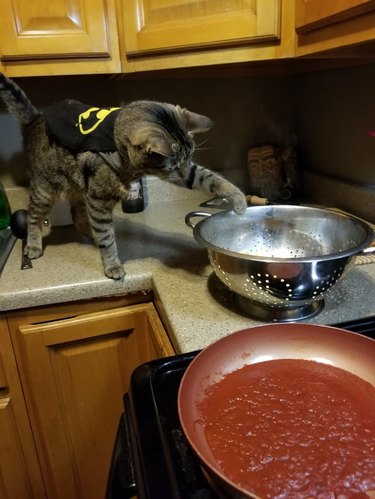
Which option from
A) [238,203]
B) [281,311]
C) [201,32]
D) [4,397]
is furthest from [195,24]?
[4,397]

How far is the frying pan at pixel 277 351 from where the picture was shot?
549mm

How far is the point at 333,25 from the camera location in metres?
0.77

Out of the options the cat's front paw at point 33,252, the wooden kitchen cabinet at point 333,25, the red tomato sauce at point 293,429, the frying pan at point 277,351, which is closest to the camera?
the red tomato sauce at point 293,429

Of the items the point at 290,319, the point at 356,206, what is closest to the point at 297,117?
the point at 356,206

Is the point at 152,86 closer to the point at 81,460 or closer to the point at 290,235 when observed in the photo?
the point at 290,235

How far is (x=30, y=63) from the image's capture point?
109 cm

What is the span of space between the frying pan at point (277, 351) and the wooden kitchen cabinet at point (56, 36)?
0.88 meters

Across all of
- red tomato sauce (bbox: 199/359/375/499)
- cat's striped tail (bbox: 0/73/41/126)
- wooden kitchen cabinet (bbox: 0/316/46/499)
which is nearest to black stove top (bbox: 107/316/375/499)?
red tomato sauce (bbox: 199/359/375/499)

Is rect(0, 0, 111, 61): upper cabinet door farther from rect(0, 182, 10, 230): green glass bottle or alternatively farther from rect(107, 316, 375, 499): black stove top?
rect(107, 316, 375, 499): black stove top

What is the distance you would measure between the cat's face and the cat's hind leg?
33 centimetres

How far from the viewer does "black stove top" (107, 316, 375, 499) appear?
0.43 m

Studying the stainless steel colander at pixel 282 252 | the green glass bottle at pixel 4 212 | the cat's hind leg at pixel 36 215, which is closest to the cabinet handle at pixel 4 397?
the cat's hind leg at pixel 36 215

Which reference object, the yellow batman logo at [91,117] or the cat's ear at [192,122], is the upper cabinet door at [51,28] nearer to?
the yellow batman logo at [91,117]

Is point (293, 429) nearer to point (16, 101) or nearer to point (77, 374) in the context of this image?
point (77, 374)
